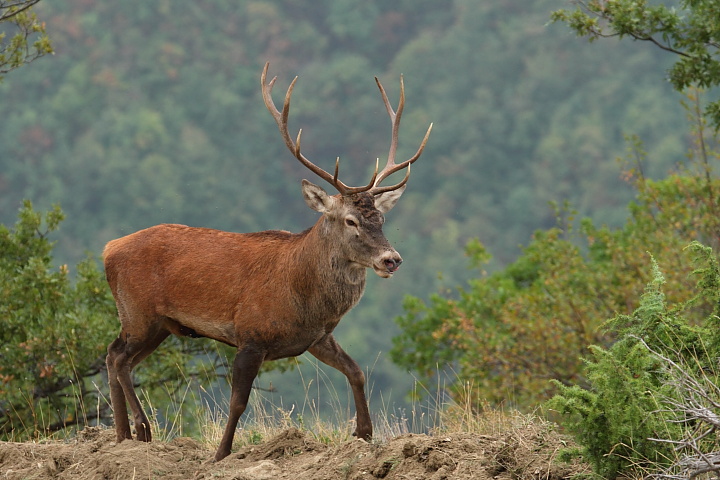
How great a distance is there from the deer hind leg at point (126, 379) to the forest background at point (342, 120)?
1682 inches

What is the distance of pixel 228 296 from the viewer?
24.4 feet

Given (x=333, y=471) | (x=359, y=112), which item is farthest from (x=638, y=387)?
(x=359, y=112)

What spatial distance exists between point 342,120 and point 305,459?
208 feet

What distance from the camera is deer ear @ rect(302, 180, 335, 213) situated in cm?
736

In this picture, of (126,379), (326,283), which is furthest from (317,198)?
(126,379)

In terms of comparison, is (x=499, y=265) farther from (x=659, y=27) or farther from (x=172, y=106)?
(x=659, y=27)

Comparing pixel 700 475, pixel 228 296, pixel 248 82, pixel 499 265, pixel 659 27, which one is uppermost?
pixel 248 82

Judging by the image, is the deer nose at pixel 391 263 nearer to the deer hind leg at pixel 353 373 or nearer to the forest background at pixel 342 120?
the deer hind leg at pixel 353 373

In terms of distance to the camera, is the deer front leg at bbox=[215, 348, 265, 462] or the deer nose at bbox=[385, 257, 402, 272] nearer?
the deer nose at bbox=[385, 257, 402, 272]

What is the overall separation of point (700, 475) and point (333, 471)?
6.76 ft

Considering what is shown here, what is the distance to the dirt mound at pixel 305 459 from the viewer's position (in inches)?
231

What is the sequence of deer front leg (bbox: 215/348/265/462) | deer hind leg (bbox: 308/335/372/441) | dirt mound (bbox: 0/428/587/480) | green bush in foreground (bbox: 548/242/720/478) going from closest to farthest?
green bush in foreground (bbox: 548/242/720/478), dirt mound (bbox: 0/428/587/480), deer front leg (bbox: 215/348/265/462), deer hind leg (bbox: 308/335/372/441)

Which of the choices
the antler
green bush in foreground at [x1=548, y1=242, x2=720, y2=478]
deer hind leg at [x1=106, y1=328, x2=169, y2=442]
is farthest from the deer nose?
deer hind leg at [x1=106, y1=328, x2=169, y2=442]

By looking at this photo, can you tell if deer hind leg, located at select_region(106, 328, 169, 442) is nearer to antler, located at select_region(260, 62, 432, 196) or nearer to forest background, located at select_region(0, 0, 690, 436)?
antler, located at select_region(260, 62, 432, 196)
